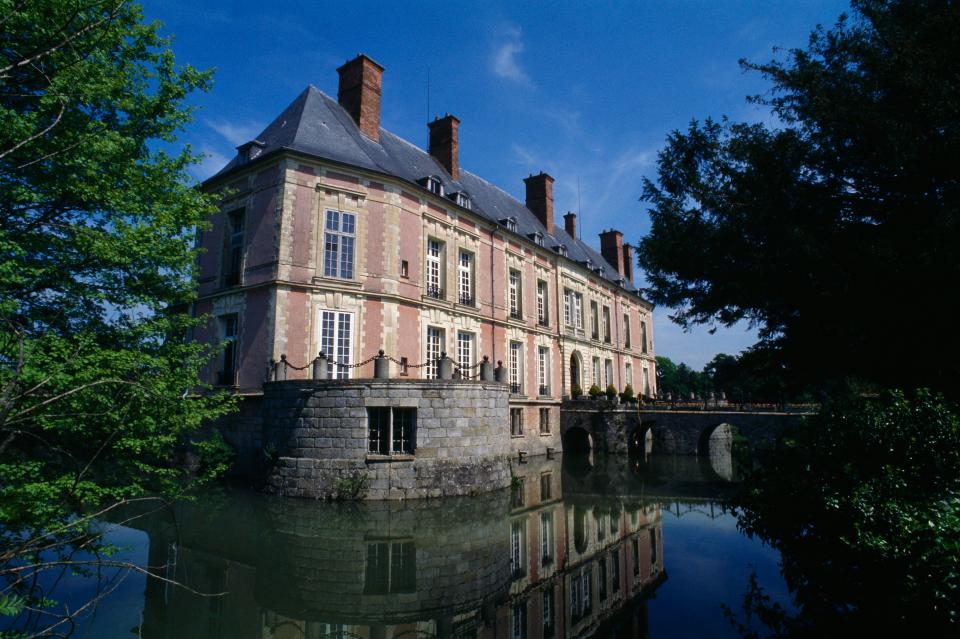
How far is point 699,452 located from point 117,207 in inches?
974

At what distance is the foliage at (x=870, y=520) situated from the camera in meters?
5.17

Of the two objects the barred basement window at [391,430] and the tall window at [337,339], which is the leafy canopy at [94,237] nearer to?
the barred basement window at [391,430]

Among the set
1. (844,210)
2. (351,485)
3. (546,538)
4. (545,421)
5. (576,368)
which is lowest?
(546,538)

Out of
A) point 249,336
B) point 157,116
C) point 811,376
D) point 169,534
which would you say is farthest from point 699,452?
point 157,116

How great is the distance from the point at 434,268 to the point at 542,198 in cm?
1291

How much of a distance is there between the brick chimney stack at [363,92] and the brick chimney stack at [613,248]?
22.2 meters

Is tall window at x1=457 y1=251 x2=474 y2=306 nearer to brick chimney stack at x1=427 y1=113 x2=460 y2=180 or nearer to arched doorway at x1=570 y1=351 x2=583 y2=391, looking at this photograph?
brick chimney stack at x1=427 y1=113 x2=460 y2=180

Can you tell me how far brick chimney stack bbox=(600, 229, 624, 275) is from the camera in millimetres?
37469

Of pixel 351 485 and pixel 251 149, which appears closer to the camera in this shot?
pixel 351 485

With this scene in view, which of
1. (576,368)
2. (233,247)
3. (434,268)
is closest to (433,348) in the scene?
(434,268)

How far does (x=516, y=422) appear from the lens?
22.0 meters

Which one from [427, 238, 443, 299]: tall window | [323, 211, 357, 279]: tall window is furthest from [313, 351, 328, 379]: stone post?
[427, 238, 443, 299]: tall window

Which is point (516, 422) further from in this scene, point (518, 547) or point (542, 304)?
point (518, 547)

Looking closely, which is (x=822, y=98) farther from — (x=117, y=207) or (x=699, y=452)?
(x=699, y=452)
